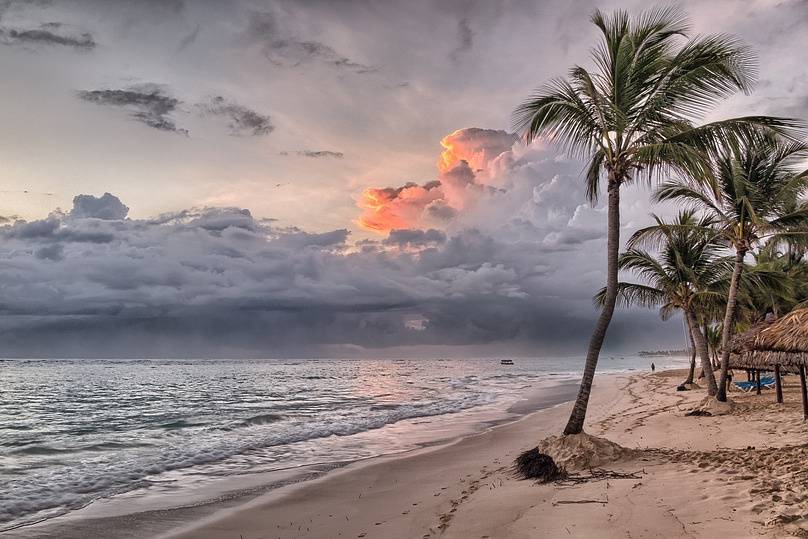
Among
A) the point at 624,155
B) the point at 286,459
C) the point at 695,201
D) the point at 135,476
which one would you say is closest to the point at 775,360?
the point at 695,201

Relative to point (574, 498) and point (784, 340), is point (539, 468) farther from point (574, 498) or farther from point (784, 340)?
point (784, 340)

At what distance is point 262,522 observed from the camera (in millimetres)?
8852

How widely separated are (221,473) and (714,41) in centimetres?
1529

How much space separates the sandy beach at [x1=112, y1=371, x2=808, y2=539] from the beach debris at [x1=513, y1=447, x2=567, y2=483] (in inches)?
12.4

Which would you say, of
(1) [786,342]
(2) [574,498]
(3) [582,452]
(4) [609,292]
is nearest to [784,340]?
(1) [786,342]

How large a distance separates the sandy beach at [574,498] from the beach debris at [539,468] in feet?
1.03

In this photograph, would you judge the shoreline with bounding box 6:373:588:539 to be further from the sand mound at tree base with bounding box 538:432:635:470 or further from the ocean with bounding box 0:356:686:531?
the sand mound at tree base with bounding box 538:432:635:470

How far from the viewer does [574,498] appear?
292 inches

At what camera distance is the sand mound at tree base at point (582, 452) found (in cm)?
927

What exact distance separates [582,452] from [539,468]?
2.80ft

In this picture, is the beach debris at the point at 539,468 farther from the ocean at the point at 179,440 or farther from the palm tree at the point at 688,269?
the palm tree at the point at 688,269

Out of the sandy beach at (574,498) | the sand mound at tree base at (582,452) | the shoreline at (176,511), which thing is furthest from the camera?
the sand mound at tree base at (582,452)

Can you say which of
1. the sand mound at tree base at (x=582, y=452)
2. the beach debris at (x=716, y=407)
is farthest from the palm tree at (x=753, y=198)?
the sand mound at tree base at (x=582, y=452)

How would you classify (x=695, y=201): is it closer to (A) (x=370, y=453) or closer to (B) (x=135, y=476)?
(A) (x=370, y=453)
